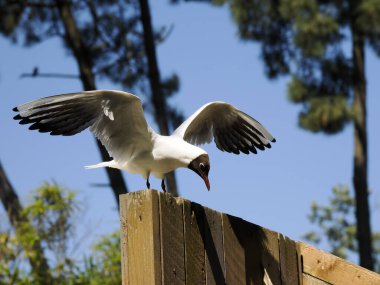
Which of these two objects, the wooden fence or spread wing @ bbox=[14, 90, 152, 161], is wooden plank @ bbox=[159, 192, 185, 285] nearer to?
the wooden fence

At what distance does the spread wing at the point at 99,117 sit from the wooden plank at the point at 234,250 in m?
1.27

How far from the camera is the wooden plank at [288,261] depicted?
2.95 metres

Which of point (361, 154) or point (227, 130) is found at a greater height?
point (361, 154)

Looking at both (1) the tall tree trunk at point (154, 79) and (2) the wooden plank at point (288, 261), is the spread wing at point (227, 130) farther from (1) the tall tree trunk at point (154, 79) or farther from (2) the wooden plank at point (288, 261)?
(1) the tall tree trunk at point (154, 79)

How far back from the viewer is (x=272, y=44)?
11148 mm

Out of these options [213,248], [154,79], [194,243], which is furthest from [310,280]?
[154,79]

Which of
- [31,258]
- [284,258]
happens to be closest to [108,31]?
[31,258]

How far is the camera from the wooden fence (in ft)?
7.78

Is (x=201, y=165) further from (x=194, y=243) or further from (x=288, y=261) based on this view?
(x=194, y=243)

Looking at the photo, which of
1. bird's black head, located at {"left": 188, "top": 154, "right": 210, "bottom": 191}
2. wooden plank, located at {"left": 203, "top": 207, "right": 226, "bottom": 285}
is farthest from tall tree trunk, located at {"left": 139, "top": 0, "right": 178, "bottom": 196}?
wooden plank, located at {"left": 203, "top": 207, "right": 226, "bottom": 285}

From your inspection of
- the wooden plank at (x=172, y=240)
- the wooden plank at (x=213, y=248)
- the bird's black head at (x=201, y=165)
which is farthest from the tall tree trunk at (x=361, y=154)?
the wooden plank at (x=172, y=240)

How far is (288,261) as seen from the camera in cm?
299

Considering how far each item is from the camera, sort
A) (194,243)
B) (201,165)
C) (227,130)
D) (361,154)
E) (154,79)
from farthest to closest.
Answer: (361,154) → (154,79) → (227,130) → (201,165) → (194,243)

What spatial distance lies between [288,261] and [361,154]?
24.3ft
